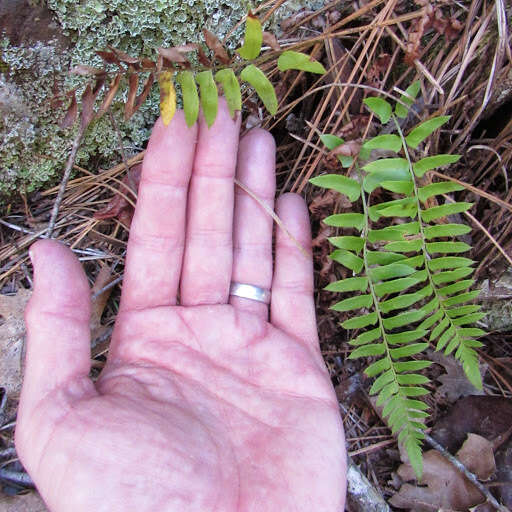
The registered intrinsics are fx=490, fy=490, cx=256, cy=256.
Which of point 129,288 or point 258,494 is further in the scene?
point 129,288

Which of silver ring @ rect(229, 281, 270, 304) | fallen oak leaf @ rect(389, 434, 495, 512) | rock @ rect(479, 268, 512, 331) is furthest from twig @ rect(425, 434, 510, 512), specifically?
silver ring @ rect(229, 281, 270, 304)

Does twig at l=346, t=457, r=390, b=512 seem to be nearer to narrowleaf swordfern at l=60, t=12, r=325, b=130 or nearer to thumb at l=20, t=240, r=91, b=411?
thumb at l=20, t=240, r=91, b=411

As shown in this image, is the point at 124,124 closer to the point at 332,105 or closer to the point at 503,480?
the point at 332,105

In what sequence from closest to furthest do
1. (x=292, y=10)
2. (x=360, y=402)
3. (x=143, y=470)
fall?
(x=143, y=470)
(x=292, y=10)
(x=360, y=402)

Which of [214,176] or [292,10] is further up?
[292,10]

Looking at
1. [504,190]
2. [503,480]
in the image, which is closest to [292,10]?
[504,190]

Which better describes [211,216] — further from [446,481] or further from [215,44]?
[446,481]

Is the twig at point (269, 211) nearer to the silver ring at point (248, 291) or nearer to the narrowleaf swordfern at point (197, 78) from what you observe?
the silver ring at point (248, 291)
